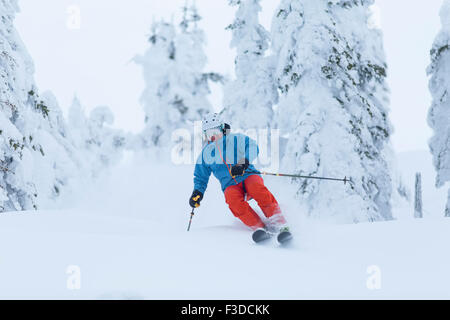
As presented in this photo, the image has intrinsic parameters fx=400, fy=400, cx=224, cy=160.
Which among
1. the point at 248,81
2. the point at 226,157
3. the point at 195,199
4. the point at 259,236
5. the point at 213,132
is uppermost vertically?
the point at 248,81

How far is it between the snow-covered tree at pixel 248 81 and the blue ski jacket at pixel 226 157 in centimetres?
1005

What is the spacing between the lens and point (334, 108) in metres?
10.9

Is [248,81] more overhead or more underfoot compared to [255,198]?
more overhead

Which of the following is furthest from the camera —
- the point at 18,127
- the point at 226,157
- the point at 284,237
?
the point at 18,127

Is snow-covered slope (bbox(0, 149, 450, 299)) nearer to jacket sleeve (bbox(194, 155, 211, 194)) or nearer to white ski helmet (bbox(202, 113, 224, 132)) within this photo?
jacket sleeve (bbox(194, 155, 211, 194))

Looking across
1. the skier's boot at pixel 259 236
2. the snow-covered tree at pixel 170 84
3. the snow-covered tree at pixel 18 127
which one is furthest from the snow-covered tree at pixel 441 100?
the snow-covered tree at pixel 170 84

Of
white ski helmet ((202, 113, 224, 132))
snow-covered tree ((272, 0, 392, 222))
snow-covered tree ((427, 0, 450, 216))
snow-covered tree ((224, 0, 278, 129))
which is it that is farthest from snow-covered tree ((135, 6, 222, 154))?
white ski helmet ((202, 113, 224, 132))

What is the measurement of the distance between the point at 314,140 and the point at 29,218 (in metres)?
7.48

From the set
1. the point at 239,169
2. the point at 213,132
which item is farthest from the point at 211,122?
the point at 239,169

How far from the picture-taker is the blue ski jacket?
581 cm

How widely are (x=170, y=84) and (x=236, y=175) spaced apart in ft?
77.3

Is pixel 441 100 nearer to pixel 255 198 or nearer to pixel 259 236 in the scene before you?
pixel 255 198
